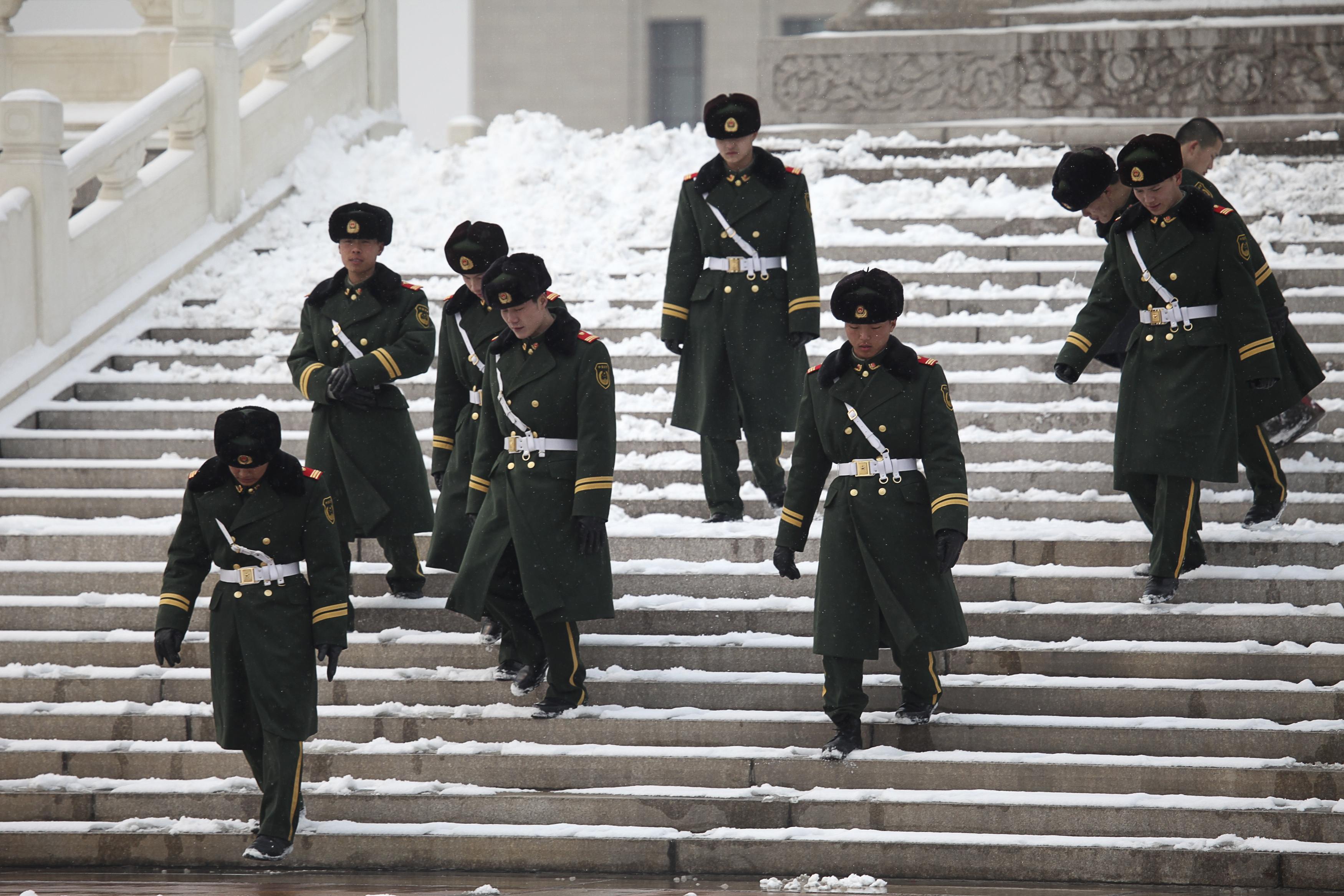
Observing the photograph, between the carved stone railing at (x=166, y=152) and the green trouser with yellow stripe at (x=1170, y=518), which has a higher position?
the carved stone railing at (x=166, y=152)

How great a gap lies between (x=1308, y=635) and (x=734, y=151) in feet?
11.7

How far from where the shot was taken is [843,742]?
6.66 metres

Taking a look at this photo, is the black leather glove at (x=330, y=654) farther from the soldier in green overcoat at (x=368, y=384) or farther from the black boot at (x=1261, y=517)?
the black boot at (x=1261, y=517)

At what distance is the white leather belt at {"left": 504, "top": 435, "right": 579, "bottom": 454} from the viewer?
701 cm

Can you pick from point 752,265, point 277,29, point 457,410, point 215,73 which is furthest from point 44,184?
point 752,265

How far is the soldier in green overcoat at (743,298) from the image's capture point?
322 inches

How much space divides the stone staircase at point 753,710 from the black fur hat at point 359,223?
1.79 metres

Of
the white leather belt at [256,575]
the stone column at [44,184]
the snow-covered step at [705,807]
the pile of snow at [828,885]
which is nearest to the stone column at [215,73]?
the stone column at [44,184]

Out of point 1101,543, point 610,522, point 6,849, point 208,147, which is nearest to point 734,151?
point 610,522

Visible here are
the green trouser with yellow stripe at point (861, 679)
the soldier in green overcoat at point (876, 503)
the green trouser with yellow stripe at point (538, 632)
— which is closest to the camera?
the soldier in green overcoat at point (876, 503)

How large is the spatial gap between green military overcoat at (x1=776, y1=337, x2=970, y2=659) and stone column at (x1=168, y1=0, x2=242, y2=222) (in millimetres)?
7963

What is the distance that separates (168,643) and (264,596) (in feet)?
1.34

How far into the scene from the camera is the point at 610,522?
8688 millimetres

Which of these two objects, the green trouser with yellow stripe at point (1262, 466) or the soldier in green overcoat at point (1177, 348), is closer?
the soldier in green overcoat at point (1177, 348)
